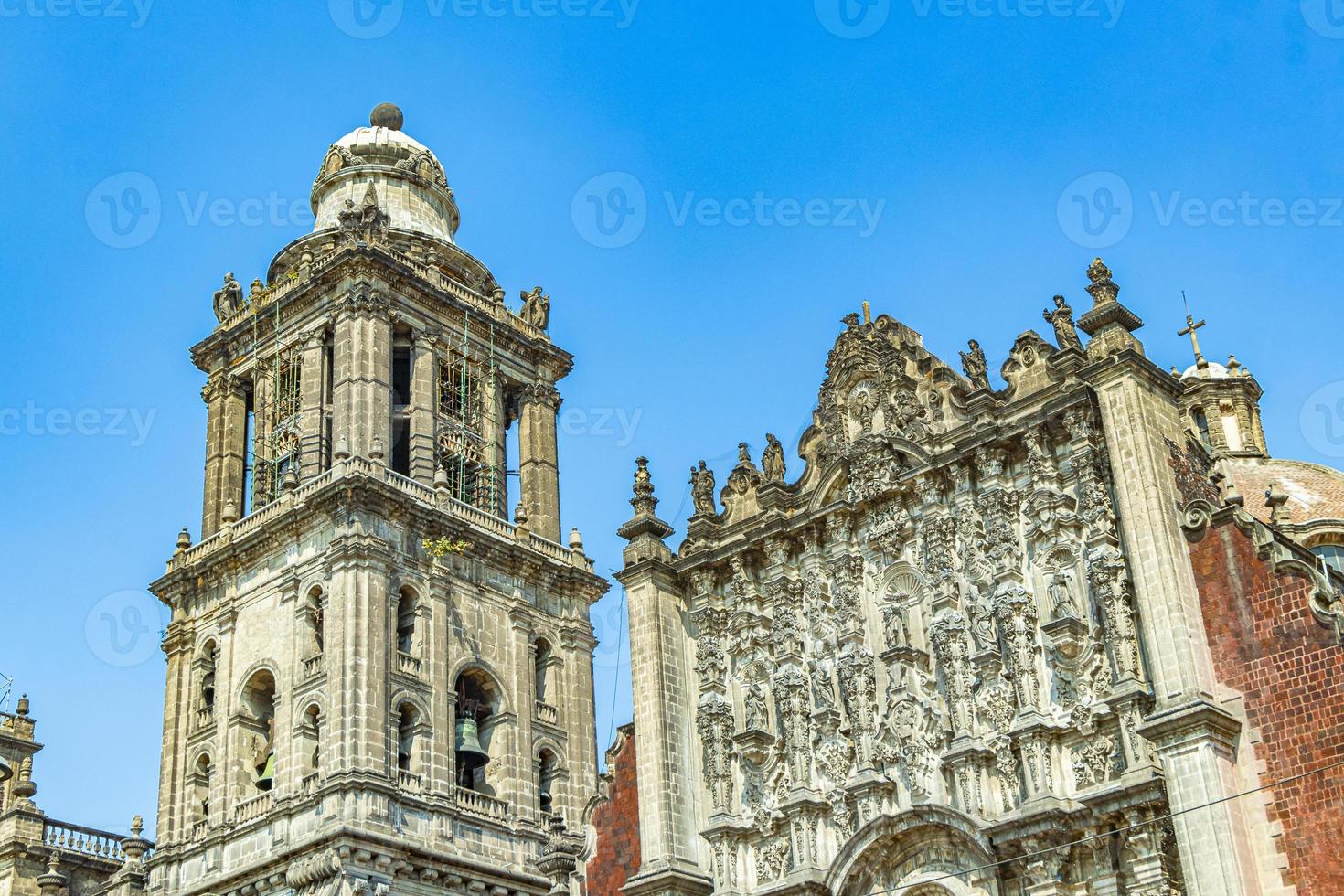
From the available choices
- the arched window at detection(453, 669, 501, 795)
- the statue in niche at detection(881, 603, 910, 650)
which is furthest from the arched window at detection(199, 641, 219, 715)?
the statue in niche at detection(881, 603, 910, 650)

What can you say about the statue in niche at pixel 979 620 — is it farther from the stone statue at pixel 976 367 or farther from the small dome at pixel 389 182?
the small dome at pixel 389 182

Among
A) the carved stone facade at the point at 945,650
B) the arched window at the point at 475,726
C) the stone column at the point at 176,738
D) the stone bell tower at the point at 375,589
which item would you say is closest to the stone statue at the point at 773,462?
the carved stone facade at the point at 945,650

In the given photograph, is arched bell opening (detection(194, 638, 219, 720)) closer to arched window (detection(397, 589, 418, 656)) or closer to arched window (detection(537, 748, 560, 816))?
arched window (detection(397, 589, 418, 656))

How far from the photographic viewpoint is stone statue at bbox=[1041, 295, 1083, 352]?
25.8 m

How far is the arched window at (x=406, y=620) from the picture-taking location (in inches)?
1714

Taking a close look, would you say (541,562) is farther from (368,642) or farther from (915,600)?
(915,600)

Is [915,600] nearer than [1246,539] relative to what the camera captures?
No

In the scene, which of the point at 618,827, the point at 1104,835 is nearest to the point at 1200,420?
the point at 618,827

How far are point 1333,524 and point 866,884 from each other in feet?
59.5

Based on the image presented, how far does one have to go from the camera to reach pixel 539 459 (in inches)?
1960

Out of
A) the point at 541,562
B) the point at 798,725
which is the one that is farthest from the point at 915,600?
the point at 541,562

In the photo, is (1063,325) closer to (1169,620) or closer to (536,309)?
(1169,620)

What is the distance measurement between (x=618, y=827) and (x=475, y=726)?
15.7 m

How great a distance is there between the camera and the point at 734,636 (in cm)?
2869
